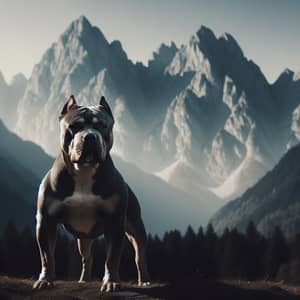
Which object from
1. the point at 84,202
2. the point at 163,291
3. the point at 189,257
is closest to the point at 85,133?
the point at 84,202

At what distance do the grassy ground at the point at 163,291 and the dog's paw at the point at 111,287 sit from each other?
5.4 inches

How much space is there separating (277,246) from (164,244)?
17.6 metres

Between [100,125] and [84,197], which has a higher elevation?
[100,125]

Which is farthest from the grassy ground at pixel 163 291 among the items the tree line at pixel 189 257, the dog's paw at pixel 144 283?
the tree line at pixel 189 257

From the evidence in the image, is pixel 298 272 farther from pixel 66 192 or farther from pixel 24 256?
pixel 66 192

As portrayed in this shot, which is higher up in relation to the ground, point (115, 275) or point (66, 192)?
point (66, 192)

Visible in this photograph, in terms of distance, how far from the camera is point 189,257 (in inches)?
3605

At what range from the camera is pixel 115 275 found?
14.0m

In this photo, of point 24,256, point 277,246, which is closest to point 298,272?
point 277,246

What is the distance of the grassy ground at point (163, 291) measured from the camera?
13.4 m

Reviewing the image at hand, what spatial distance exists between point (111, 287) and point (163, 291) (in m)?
1.42

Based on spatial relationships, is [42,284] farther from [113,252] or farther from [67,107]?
[67,107]

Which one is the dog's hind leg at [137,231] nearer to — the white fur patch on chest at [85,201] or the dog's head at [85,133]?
the white fur patch on chest at [85,201]

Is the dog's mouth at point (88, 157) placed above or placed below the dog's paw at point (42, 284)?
above
